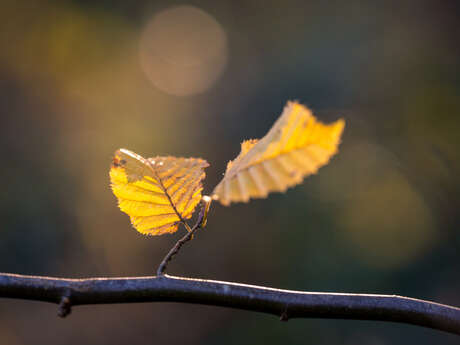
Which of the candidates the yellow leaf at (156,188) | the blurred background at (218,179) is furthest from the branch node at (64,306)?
the blurred background at (218,179)

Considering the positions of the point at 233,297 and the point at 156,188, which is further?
the point at 156,188

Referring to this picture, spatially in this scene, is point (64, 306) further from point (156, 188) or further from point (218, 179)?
point (218, 179)

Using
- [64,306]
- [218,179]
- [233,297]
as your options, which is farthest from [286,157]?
[218,179]

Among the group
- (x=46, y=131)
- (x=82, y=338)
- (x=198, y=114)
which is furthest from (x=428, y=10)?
(x=82, y=338)

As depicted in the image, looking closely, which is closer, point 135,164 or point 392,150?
point 135,164

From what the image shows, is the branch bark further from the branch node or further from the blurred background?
the blurred background

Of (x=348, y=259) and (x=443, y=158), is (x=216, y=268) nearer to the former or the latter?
(x=348, y=259)

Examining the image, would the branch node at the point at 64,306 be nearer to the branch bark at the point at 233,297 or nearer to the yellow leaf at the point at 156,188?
the branch bark at the point at 233,297
